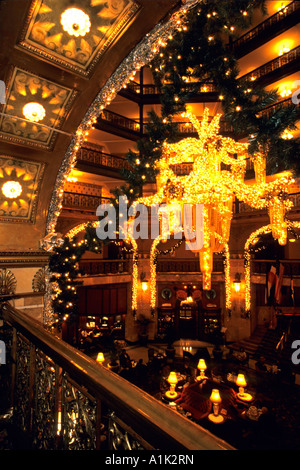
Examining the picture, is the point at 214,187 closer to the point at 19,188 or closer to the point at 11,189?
the point at 19,188

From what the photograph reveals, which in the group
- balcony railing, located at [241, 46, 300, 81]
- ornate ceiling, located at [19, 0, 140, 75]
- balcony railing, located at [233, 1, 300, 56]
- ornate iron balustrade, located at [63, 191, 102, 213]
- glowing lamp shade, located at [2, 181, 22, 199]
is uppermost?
balcony railing, located at [233, 1, 300, 56]

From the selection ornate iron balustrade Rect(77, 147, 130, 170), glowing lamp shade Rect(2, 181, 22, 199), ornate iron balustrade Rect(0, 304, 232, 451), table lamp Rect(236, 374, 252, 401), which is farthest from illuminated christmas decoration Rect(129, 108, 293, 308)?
ornate iron balustrade Rect(77, 147, 130, 170)

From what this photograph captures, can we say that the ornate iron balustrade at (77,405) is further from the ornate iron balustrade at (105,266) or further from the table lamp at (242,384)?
the ornate iron balustrade at (105,266)

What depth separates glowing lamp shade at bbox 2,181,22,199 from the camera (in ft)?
12.2

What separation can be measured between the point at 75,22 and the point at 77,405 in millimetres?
3403

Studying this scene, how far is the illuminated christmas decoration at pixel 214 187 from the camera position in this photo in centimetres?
573

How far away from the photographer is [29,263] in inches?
157

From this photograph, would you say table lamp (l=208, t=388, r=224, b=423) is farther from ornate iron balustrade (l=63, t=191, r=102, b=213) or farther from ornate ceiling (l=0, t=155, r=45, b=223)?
ornate iron balustrade (l=63, t=191, r=102, b=213)

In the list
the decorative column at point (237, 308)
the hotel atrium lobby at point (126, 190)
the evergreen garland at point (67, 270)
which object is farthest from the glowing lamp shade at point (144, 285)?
the evergreen garland at point (67, 270)

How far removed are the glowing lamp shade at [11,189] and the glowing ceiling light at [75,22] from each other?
2.12m

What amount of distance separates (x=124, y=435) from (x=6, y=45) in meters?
3.40

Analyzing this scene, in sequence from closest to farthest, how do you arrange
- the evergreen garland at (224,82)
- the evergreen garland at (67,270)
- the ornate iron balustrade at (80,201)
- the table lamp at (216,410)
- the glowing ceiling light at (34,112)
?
the glowing ceiling light at (34,112) → the evergreen garland at (224,82) → the evergreen garland at (67,270) → the table lamp at (216,410) → the ornate iron balustrade at (80,201)

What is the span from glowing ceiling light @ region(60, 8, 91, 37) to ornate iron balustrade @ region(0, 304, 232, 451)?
2914 mm
